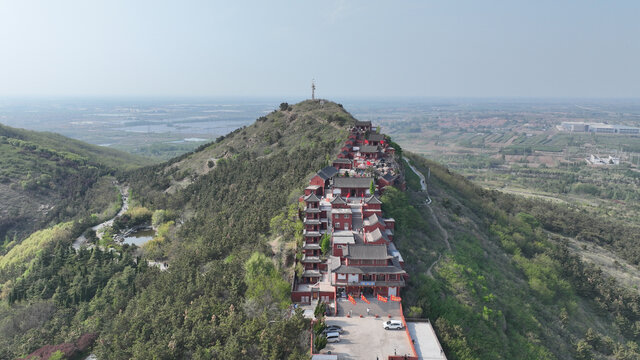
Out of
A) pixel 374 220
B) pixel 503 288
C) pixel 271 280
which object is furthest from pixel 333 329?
pixel 503 288

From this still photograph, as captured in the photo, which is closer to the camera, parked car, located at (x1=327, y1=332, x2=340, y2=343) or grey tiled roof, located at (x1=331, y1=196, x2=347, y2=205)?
parked car, located at (x1=327, y1=332, x2=340, y2=343)

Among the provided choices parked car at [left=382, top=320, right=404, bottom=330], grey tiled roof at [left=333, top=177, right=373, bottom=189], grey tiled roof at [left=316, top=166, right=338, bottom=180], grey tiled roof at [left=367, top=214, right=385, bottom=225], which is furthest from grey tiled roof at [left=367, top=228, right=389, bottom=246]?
grey tiled roof at [left=316, top=166, right=338, bottom=180]

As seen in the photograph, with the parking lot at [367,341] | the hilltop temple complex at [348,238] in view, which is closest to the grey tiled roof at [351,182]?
the hilltop temple complex at [348,238]

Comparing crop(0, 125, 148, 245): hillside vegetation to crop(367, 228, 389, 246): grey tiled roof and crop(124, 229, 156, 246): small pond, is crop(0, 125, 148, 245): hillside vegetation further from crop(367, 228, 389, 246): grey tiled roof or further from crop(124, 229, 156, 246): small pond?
crop(367, 228, 389, 246): grey tiled roof

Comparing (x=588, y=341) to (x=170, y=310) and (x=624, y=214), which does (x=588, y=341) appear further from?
(x=624, y=214)

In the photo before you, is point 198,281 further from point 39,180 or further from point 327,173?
point 39,180

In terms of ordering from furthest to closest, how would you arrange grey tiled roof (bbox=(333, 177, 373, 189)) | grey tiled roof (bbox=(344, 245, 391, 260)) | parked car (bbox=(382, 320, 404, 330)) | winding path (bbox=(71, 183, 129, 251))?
winding path (bbox=(71, 183, 129, 251)) < grey tiled roof (bbox=(333, 177, 373, 189)) < grey tiled roof (bbox=(344, 245, 391, 260)) < parked car (bbox=(382, 320, 404, 330))
